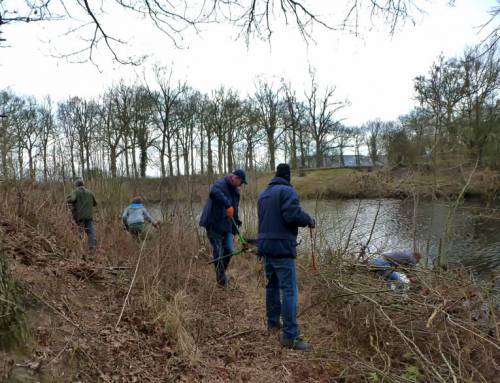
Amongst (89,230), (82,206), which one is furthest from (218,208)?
(82,206)

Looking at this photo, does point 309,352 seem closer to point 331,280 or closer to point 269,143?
point 331,280

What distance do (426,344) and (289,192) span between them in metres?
1.93

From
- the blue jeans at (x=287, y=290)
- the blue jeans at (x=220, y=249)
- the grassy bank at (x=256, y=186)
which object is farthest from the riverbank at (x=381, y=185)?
the blue jeans at (x=287, y=290)

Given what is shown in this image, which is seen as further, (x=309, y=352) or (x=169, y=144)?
(x=169, y=144)

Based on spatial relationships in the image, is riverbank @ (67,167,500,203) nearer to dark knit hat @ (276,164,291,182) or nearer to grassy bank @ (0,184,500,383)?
grassy bank @ (0,184,500,383)

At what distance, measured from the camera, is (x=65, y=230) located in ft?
16.5

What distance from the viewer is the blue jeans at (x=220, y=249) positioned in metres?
5.20

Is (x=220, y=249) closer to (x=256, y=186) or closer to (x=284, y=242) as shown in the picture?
(x=284, y=242)

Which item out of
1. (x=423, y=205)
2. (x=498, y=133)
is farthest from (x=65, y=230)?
(x=498, y=133)

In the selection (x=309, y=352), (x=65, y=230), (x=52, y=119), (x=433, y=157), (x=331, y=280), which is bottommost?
(x=309, y=352)

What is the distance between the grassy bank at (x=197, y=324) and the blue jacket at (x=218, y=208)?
0.63 metres

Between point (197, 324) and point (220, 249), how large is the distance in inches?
66.3

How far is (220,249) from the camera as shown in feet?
17.1

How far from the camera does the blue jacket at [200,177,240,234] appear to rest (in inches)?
197
